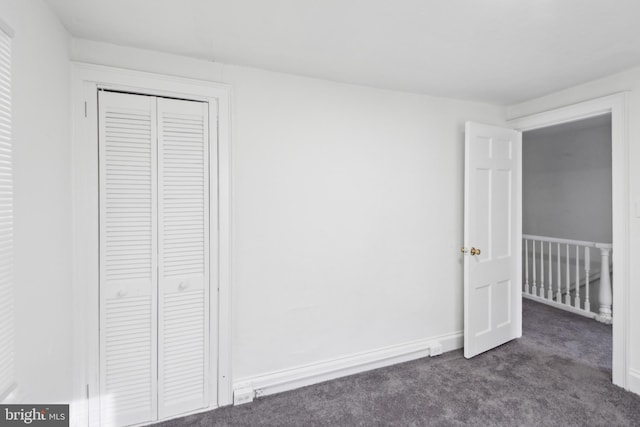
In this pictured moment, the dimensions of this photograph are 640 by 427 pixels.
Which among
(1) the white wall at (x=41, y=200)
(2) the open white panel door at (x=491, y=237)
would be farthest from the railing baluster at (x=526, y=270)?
(1) the white wall at (x=41, y=200)

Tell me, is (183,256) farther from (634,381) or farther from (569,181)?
(569,181)

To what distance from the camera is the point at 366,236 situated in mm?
2613

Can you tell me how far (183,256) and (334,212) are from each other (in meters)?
1.12

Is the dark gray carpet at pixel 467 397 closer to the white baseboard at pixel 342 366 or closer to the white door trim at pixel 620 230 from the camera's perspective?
the white baseboard at pixel 342 366

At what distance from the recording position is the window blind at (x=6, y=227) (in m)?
1.09

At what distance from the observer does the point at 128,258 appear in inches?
75.9

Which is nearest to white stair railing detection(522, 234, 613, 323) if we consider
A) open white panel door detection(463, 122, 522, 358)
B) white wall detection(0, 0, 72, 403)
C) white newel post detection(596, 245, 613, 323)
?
white newel post detection(596, 245, 613, 323)

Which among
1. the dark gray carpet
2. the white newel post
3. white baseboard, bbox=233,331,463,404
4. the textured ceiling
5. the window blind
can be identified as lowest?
the dark gray carpet

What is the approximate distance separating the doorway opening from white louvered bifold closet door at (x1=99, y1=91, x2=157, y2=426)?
13.6ft

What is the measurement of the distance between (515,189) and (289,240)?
7.62 ft

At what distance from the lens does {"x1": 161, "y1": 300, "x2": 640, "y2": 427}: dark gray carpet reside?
6.57 feet

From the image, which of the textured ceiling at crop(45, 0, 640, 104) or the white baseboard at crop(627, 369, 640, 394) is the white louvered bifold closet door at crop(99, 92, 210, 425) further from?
the white baseboard at crop(627, 369, 640, 394)

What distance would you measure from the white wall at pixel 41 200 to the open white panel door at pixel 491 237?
2833 millimetres

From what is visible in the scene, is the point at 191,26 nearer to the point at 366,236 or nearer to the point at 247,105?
the point at 247,105
